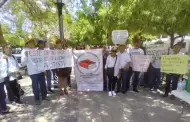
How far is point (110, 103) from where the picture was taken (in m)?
5.28

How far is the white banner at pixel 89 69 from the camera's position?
6.25 meters

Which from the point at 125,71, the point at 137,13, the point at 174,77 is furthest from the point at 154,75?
the point at 137,13

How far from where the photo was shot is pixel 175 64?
449 cm

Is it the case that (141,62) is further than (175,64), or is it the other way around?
(141,62)

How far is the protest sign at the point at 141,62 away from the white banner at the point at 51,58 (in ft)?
7.12

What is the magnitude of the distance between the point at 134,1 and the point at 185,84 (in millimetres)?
3131

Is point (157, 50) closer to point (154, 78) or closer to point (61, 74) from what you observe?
point (154, 78)

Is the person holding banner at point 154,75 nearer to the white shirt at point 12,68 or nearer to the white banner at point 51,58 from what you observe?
the white banner at point 51,58

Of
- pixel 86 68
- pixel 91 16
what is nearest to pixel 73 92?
pixel 86 68

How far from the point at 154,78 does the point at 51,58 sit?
3596 millimetres

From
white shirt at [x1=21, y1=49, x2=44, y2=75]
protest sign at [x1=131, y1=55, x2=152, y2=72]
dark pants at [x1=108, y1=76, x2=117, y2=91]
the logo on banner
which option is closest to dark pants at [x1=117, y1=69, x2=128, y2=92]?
dark pants at [x1=108, y1=76, x2=117, y2=91]

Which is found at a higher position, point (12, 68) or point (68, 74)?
point (12, 68)

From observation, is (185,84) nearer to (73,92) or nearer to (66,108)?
(66,108)

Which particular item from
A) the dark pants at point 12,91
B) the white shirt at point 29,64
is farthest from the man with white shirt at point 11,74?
the white shirt at point 29,64
